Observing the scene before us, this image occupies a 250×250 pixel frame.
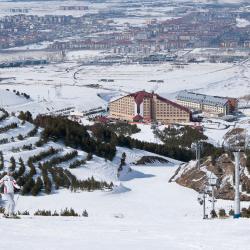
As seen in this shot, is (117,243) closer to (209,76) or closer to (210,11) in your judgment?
(209,76)

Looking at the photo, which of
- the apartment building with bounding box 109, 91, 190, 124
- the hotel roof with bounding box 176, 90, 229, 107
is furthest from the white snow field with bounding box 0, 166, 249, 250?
the hotel roof with bounding box 176, 90, 229, 107

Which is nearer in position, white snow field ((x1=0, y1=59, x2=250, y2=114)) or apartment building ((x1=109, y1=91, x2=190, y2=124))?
apartment building ((x1=109, y1=91, x2=190, y2=124))

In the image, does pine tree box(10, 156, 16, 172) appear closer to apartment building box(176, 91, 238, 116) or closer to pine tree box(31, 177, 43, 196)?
pine tree box(31, 177, 43, 196)

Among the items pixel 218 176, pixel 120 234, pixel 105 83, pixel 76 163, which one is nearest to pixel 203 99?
pixel 105 83

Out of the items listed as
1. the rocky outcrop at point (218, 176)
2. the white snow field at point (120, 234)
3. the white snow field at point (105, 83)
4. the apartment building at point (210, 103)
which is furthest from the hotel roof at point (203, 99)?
the white snow field at point (120, 234)

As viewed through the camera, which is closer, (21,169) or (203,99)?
(21,169)

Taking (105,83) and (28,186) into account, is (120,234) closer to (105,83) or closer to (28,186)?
(28,186)

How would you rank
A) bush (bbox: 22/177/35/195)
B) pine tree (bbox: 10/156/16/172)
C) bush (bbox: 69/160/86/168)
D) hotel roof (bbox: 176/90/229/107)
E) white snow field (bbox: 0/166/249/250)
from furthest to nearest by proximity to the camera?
hotel roof (bbox: 176/90/229/107)
bush (bbox: 69/160/86/168)
pine tree (bbox: 10/156/16/172)
bush (bbox: 22/177/35/195)
white snow field (bbox: 0/166/249/250)
